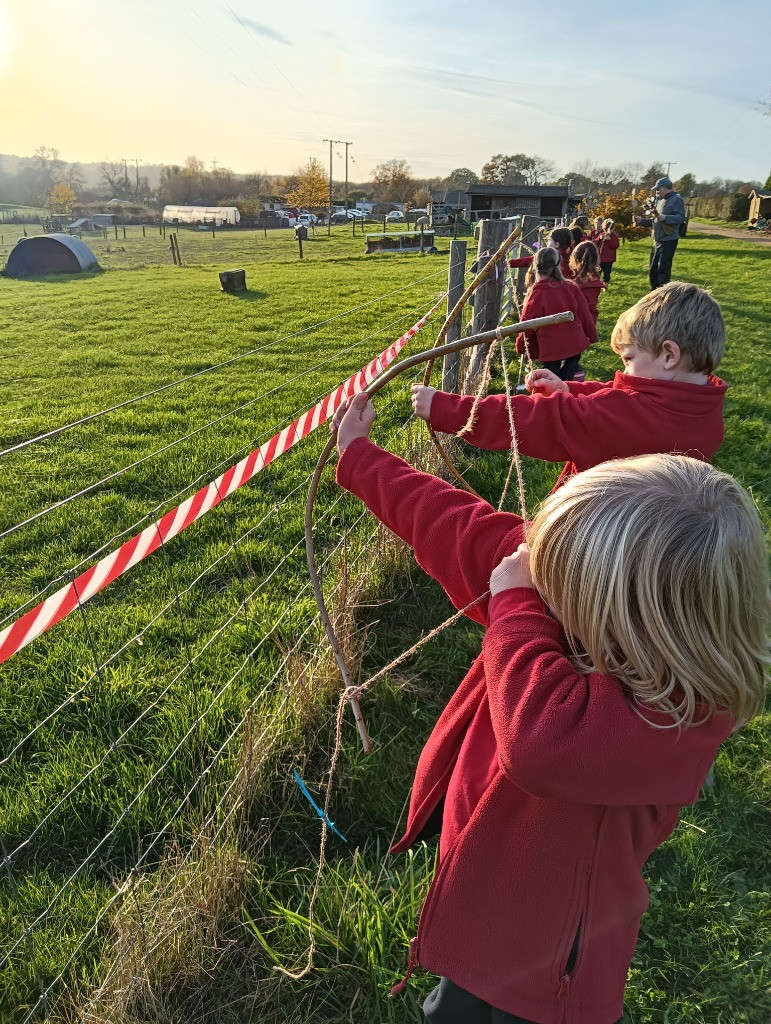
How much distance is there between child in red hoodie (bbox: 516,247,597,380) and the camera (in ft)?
19.7

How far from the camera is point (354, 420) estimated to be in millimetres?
1634

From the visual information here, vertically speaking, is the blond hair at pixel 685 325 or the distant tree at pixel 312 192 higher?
the distant tree at pixel 312 192

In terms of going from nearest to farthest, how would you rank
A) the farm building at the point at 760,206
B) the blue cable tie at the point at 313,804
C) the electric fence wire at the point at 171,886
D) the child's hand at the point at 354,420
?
the child's hand at the point at 354,420, the electric fence wire at the point at 171,886, the blue cable tie at the point at 313,804, the farm building at the point at 760,206

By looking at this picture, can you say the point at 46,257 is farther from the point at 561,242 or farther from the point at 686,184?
the point at 686,184

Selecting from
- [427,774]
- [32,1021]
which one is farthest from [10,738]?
[427,774]

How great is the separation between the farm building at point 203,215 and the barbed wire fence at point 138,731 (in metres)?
67.8

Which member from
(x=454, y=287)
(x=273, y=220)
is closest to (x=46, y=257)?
(x=454, y=287)

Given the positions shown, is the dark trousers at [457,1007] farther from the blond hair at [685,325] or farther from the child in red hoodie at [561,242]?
the child in red hoodie at [561,242]

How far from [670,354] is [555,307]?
12.6ft

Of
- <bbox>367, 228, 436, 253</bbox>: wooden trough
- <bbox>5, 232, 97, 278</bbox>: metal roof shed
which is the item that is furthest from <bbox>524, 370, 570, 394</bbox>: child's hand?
<bbox>367, 228, 436, 253</bbox>: wooden trough

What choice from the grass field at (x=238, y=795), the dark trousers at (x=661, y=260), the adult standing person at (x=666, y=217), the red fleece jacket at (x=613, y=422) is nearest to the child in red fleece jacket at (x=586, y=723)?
the grass field at (x=238, y=795)

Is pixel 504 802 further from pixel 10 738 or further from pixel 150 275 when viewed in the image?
pixel 150 275

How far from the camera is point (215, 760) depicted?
2383 mm

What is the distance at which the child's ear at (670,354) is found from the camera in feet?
8.09
